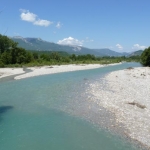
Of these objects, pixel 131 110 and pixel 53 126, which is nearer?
pixel 53 126

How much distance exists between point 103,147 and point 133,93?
17.8 m

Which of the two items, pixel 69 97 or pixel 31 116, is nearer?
pixel 31 116

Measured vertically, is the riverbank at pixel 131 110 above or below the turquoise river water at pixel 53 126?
above

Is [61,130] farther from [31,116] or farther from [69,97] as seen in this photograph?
[69,97]

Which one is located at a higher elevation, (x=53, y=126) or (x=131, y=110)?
(x=131, y=110)

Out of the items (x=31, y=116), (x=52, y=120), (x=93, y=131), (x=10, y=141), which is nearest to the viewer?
(x=10, y=141)

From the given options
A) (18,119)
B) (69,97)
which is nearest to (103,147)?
(18,119)

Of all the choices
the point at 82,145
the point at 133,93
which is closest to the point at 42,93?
the point at 133,93

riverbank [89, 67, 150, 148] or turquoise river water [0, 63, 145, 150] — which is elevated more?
riverbank [89, 67, 150, 148]

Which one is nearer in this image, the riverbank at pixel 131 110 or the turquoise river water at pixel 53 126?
the turquoise river water at pixel 53 126

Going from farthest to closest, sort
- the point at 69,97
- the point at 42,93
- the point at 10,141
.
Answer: the point at 42,93 < the point at 69,97 < the point at 10,141

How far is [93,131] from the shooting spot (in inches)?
674

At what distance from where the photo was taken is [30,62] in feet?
337

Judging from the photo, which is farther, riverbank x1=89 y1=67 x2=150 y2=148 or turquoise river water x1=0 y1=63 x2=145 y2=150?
riverbank x1=89 y1=67 x2=150 y2=148
